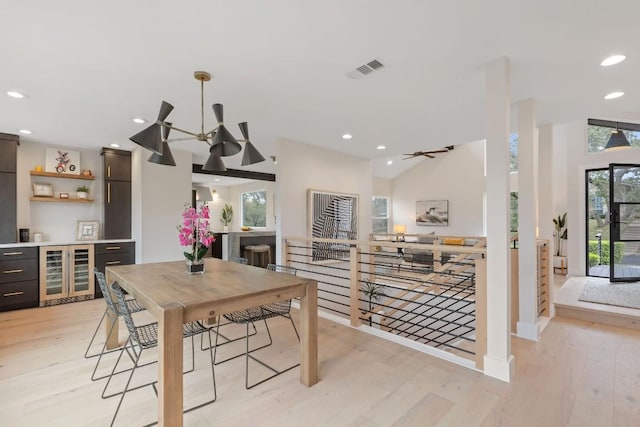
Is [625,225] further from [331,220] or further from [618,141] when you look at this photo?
[331,220]

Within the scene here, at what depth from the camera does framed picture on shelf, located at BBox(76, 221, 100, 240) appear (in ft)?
15.7

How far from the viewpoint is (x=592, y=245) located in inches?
240

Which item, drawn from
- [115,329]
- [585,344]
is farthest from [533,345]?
[115,329]

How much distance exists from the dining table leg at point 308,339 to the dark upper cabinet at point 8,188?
444 cm

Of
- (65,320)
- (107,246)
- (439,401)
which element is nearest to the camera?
(439,401)

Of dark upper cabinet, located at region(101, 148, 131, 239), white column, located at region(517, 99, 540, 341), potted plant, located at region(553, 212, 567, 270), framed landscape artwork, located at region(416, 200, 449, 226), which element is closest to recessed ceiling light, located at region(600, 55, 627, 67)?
white column, located at region(517, 99, 540, 341)

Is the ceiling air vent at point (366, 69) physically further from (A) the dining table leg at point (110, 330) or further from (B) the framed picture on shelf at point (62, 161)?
(B) the framed picture on shelf at point (62, 161)

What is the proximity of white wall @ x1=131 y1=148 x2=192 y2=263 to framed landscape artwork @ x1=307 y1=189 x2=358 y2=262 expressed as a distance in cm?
215

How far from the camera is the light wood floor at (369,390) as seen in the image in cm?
187

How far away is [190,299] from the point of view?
5.83ft

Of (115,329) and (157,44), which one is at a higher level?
→ (157,44)

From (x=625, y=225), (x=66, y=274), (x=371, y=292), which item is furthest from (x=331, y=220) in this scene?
(x=625, y=225)

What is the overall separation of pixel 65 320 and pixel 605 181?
29.5 ft

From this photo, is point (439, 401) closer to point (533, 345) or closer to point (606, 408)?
point (606, 408)
